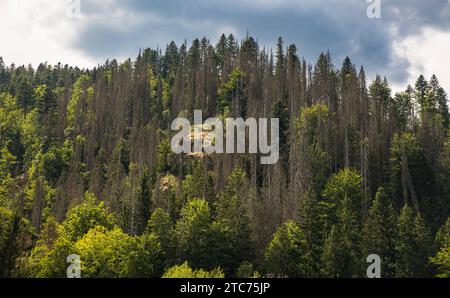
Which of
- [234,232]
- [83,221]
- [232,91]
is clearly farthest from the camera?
[232,91]

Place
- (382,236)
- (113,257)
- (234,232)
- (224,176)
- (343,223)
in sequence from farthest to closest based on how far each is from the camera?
(224,176), (343,223), (382,236), (234,232), (113,257)

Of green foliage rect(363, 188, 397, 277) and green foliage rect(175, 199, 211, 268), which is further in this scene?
green foliage rect(363, 188, 397, 277)

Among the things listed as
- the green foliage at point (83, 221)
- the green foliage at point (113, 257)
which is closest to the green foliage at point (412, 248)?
the green foliage at point (113, 257)

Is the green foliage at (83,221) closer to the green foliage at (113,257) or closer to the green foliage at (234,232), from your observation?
the green foliage at (113,257)

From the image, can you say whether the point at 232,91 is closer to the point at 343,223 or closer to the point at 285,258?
the point at 343,223

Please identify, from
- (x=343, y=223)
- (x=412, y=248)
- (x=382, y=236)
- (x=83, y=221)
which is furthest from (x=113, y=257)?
(x=412, y=248)

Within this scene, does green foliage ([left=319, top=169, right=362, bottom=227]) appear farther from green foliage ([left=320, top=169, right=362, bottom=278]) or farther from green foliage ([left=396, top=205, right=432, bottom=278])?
green foliage ([left=396, top=205, right=432, bottom=278])

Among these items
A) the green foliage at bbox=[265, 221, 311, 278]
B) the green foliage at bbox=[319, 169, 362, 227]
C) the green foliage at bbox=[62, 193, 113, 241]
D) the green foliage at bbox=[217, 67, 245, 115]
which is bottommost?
the green foliage at bbox=[265, 221, 311, 278]

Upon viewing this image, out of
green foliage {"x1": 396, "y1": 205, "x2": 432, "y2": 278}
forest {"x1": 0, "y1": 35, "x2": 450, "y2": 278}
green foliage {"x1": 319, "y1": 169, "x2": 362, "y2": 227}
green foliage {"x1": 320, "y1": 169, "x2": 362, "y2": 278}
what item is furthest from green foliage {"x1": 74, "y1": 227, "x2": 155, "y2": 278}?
green foliage {"x1": 396, "y1": 205, "x2": 432, "y2": 278}

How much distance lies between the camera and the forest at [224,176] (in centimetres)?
6088

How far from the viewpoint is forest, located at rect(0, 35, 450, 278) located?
60.9m

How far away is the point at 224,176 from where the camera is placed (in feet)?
323
